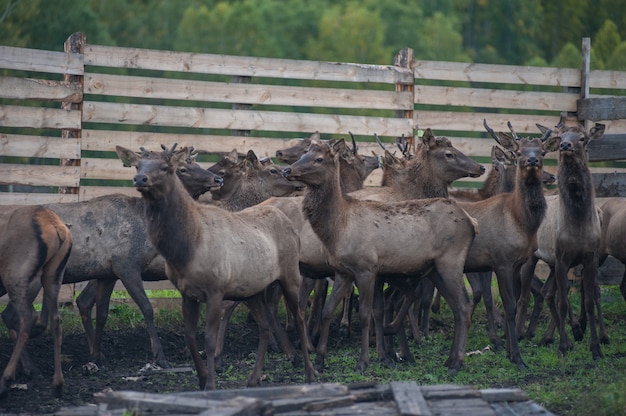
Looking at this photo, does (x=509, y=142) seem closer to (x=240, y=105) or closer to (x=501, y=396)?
(x=240, y=105)

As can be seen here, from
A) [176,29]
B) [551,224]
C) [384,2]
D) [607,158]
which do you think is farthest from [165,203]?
[384,2]

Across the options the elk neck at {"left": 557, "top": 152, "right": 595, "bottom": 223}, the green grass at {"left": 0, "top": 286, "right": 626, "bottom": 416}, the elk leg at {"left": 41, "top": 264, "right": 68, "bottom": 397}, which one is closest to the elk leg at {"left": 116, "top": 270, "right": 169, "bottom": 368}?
the green grass at {"left": 0, "top": 286, "right": 626, "bottom": 416}

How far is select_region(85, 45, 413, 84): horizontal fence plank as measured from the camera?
579 inches

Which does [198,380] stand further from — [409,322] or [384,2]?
[384,2]

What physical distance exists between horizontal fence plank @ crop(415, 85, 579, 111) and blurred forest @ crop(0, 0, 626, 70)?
2659 centimetres

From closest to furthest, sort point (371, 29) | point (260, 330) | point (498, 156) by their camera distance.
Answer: point (260, 330) → point (498, 156) → point (371, 29)

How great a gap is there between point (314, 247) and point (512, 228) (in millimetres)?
2516

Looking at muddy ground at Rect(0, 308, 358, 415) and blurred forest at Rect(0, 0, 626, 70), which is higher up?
blurred forest at Rect(0, 0, 626, 70)

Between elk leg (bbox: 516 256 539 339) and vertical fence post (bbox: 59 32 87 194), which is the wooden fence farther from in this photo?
elk leg (bbox: 516 256 539 339)

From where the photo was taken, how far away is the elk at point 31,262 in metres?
10.4

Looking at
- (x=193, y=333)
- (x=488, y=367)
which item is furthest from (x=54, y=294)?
(x=488, y=367)

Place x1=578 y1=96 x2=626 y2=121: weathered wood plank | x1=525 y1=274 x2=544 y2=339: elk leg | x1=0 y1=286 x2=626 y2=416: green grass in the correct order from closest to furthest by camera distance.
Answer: x1=0 y1=286 x2=626 y2=416: green grass
x1=525 y1=274 x2=544 y2=339: elk leg
x1=578 y1=96 x2=626 y2=121: weathered wood plank

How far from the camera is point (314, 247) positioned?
41.9 feet

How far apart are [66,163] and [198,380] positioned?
4920 millimetres
